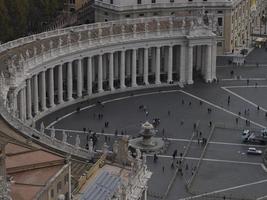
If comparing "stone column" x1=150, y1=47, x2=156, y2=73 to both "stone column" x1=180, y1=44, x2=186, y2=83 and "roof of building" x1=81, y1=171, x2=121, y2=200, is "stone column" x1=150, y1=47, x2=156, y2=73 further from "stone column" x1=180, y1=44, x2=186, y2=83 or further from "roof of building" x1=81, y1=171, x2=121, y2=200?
"roof of building" x1=81, y1=171, x2=121, y2=200

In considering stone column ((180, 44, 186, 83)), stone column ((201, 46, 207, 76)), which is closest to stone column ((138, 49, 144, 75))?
stone column ((180, 44, 186, 83))

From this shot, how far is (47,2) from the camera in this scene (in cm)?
15700

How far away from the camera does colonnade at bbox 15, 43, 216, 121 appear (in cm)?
12256

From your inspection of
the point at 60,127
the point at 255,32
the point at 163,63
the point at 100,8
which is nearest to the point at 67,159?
the point at 60,127

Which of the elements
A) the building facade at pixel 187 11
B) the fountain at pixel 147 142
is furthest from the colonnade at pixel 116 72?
the fountain at pixel 147 142

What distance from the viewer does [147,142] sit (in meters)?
106

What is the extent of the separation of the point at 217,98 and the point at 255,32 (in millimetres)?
49574

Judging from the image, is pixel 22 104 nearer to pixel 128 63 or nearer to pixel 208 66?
pixel 128 63

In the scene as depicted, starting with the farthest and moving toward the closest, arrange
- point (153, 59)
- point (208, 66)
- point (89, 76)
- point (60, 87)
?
1. point (208, 66)
2. point (153, 59)
3. point (89, 76)
4. point (60, 87)

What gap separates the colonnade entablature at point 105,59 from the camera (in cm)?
11900

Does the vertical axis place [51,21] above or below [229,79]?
above

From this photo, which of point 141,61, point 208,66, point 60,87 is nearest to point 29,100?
point 60,87

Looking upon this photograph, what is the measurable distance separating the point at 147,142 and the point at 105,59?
33856 mm

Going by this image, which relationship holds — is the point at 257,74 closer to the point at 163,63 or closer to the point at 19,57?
the point at 163,63
